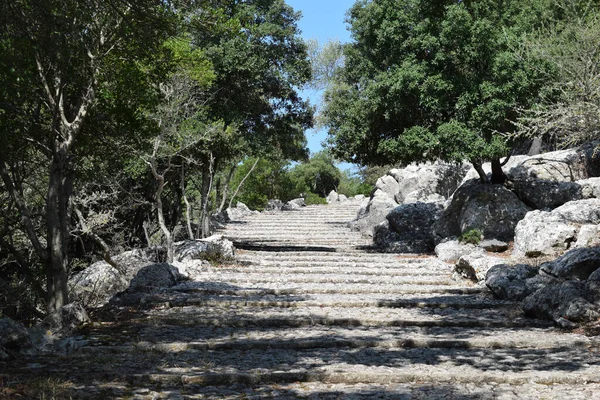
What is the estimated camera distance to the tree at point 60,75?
7.40 m

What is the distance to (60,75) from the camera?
9.07 metres

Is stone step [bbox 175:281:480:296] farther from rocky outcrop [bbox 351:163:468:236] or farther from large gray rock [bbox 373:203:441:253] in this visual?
rocky outcrop [bbox 351:163:468:236]

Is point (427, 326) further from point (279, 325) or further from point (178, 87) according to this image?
point (178, 87)

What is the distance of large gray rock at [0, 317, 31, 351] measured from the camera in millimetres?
6941

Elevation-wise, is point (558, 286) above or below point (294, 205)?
below

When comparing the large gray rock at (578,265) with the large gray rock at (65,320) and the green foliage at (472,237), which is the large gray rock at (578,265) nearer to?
the green foliage at (472,237)

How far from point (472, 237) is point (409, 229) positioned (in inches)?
176

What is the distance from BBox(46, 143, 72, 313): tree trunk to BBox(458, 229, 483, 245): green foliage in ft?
35.8

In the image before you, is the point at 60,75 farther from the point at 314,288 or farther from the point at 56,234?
the point at 314,288

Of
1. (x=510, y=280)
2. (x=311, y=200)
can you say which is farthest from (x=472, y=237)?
(x=311, y=200)

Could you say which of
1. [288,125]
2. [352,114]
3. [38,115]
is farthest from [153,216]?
[38,115]

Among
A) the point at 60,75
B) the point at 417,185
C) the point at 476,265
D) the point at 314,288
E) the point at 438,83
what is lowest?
the point at 314,288

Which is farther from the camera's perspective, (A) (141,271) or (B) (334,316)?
(A) (141,271)

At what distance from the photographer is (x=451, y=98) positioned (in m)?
17.3
